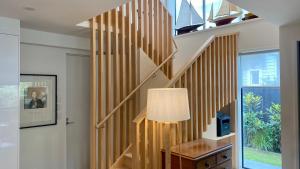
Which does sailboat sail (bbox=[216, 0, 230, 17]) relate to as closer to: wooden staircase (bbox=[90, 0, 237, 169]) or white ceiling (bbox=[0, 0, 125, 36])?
wooden staircase (bbox=[90, 0, 237, 169])

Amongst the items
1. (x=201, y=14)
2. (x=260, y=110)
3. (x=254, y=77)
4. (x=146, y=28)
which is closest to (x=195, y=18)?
(x=201, y=14)

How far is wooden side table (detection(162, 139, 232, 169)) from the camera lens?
2504mm

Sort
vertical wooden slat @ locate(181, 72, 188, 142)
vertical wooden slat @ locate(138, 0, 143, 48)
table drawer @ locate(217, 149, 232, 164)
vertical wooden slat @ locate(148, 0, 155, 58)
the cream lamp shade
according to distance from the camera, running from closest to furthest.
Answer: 1. the cream lamp shade
2. table drawer @ locate(217, 149, 232, 164)
3. vertical wooden slat @ locate(181, 72, 188, 142)
4. vertical wooden slat @ locate(138, 0, 143, 48)
5. vertical wooden slat @ locate(148, 0, 155, 58)

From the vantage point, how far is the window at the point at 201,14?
14.2ft

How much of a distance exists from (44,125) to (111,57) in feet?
4.78

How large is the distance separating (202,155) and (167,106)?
2.41 feet

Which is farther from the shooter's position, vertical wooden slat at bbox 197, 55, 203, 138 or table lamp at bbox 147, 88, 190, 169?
vertical wooden slat at bbox 197, 55, 203, 138

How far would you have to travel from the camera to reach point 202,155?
8.34ft

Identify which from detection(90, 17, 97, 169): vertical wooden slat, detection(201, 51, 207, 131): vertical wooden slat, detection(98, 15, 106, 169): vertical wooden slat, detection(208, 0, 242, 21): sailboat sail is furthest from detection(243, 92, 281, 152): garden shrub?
detection(90, 17, 97, 169): vertical wooden slat

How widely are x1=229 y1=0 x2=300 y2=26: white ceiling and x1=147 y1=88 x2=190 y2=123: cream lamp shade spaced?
3.16 feet

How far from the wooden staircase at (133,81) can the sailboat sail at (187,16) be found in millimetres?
1273

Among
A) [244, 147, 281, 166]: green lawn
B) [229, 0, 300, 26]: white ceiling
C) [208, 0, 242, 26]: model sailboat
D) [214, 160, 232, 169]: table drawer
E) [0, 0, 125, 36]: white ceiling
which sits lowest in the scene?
[244, 147, 281, 166]: green lawn

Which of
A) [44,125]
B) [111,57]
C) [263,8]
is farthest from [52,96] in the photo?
[263,8]

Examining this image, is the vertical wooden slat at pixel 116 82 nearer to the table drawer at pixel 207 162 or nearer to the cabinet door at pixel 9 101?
the cabinet door at pixel 9 101
